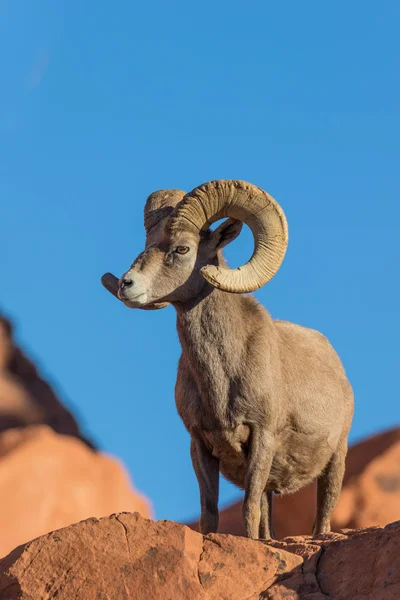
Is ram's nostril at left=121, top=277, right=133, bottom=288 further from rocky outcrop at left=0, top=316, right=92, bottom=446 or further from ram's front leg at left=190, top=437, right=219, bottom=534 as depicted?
rocky outcrop at left=0, top=316, right=92, bottom=446

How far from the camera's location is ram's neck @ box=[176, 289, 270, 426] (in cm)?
1023

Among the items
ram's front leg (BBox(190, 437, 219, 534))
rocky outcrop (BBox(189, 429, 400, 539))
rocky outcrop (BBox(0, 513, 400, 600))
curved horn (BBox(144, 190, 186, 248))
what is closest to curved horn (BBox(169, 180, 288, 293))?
curved horn (BBox(144, 190, 186, 248))

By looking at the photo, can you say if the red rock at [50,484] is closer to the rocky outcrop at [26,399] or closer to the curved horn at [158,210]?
the rocky outcrop at [26,399]

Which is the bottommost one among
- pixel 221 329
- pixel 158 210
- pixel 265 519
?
pixel 265 519

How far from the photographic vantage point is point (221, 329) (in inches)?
408

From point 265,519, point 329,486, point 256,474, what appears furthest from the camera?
point 329,486

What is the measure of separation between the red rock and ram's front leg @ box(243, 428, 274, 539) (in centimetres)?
1429

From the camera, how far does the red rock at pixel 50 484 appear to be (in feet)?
79.7

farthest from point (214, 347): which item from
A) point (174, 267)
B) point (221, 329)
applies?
point (174, 267)

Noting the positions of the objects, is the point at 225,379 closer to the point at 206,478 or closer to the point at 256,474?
the point at 256,474

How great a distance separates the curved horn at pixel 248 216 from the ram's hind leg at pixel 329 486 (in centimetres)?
315

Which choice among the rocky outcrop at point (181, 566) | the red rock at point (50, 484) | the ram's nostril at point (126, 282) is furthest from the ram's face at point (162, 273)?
the red rock at point (50, 484)

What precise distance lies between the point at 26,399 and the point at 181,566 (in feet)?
65.5

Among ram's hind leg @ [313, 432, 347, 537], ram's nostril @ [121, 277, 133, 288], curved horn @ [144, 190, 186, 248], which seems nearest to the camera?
ram's nostril @ [121, 277, 133, 288]
